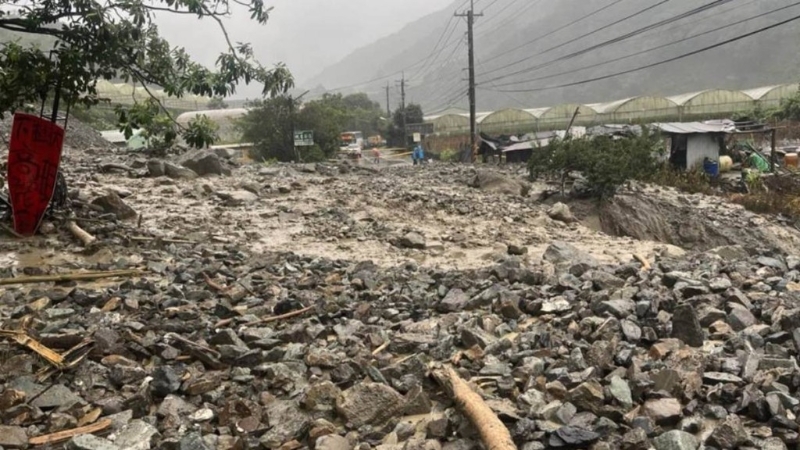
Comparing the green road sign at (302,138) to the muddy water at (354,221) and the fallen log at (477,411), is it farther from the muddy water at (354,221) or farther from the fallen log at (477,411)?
the fallen log at (477,411)

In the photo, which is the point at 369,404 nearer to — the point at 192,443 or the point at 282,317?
the point at 192,443

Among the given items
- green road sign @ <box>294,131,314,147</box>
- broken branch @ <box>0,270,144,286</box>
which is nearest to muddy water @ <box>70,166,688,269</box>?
broken branch @ <box>0,270,144,286</box>

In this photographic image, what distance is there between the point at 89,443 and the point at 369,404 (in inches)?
60.5

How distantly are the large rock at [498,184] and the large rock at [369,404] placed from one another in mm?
14041

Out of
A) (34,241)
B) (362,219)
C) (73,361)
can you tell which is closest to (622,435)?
(73,361)

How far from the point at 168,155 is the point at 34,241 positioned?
37.6 ft

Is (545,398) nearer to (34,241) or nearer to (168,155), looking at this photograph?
(34,241)

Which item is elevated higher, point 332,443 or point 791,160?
point 791,160

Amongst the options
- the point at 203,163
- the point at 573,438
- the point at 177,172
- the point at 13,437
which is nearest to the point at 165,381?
the point at 13,437

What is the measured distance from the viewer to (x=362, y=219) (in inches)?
484

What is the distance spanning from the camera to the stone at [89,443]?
10.3 ft

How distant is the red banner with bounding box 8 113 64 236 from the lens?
22.5 ft

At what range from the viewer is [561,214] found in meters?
14.5

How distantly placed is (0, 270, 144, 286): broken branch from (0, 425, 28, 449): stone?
10.5 feet
